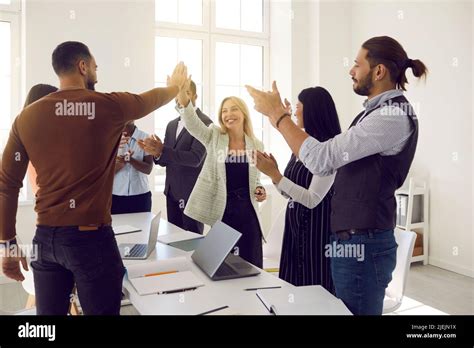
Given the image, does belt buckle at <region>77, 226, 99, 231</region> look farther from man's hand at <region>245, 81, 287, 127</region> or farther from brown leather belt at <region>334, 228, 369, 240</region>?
brown leather belt at <region>334, 228, 369, 240</region>

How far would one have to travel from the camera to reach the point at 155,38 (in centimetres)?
440

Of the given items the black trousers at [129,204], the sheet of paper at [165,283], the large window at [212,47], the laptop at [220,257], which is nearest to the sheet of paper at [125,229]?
the black trousers at [129,204]

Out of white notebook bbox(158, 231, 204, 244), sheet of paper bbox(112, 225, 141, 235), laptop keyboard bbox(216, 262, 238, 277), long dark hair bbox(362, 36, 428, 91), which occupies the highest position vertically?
long dark hair bbox(362, 36, 428, 91)

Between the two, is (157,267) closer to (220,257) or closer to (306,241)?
(220,257)

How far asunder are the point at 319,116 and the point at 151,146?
1160mm

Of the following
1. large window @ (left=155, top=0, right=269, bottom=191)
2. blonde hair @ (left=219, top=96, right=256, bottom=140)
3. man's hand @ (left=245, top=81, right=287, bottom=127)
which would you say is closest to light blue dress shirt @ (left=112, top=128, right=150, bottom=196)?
blonde hair @ (left=219, top=96, right=256, bottom=140)

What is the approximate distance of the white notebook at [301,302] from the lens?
1.21 metres

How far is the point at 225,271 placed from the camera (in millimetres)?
1566

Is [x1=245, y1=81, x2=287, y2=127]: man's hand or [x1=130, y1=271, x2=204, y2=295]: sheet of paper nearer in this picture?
[x1=130, y1=271, x2=204, y2=295]: sheet of paper

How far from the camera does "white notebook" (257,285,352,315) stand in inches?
47.7

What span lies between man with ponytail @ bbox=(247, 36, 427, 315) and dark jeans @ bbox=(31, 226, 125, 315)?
73 centimetres

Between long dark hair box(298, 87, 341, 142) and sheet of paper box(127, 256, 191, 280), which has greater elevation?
long dark hair box(298, 87, 341, 142)
